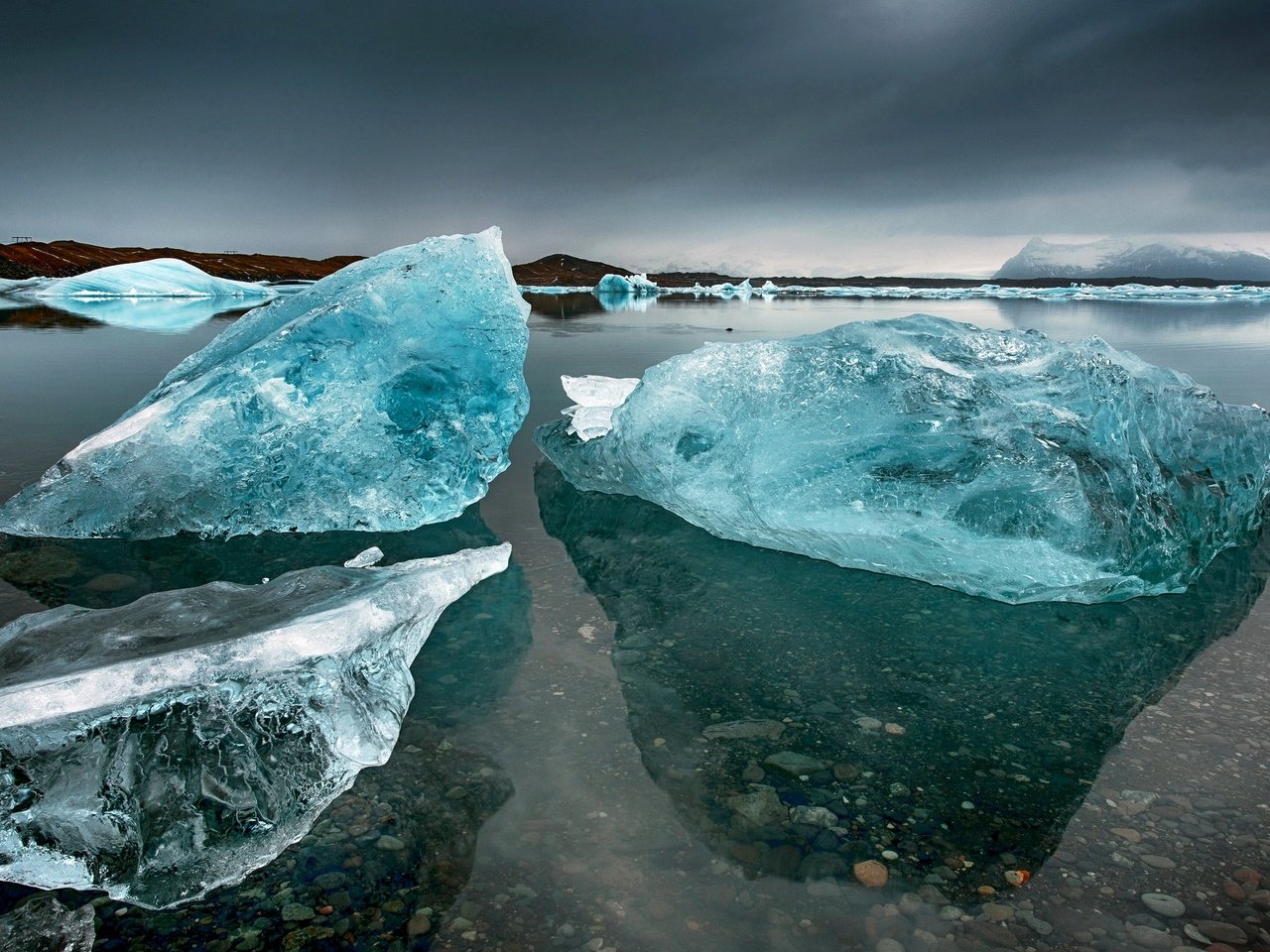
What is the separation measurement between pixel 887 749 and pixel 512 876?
127 cm

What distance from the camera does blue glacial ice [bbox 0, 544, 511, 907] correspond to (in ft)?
6.41

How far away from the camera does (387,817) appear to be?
2139 mm

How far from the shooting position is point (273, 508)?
4609 millimetres

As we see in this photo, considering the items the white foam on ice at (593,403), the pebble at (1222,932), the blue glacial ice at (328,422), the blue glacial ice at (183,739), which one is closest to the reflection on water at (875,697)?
the pebble at (1222,932)

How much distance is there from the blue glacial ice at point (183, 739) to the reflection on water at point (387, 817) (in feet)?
0.26

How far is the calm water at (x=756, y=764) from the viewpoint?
1.81m

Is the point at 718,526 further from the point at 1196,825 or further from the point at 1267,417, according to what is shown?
the point at 1267,417

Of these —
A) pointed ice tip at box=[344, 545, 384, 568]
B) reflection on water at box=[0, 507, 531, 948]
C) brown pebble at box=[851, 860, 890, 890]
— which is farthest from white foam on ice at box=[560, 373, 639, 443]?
brown pebble at box=[851, 860, 890, 890]

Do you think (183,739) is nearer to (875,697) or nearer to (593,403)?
(875,697)

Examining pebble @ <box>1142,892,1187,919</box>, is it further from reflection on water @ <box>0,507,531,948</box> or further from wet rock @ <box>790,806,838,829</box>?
reflection on water @ <box>0,507,531,948</box>

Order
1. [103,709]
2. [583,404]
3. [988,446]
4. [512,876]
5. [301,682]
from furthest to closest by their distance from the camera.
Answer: [583,404] → [988,446] → [301,682] → [103,709] → [512,876]

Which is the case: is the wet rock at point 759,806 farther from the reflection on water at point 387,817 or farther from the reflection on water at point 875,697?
the reflection on water at point 387,817

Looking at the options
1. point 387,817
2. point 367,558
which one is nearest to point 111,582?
point 367,558

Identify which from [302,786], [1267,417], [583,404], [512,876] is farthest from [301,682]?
[1267,417]
